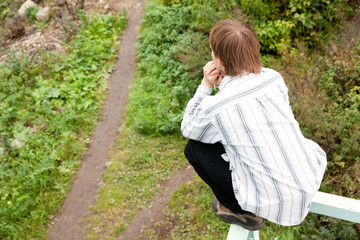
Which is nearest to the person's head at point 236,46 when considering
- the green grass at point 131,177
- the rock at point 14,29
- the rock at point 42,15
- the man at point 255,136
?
the man at point 255,136

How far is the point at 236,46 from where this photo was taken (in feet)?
5.97

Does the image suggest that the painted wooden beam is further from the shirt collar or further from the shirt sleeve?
the shirt collar

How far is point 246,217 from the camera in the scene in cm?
203

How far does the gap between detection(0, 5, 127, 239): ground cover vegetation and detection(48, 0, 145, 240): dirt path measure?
15 cm

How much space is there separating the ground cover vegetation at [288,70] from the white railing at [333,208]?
1.47m

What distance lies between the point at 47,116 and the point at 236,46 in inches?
197

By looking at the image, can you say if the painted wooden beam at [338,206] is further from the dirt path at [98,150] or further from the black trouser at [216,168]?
the dirt path at [98,150]

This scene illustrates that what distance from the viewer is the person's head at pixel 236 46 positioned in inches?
71.4

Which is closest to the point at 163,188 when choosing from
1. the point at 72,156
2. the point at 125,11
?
the point at 72,156

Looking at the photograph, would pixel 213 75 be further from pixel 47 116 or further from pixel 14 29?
pixel 14 29

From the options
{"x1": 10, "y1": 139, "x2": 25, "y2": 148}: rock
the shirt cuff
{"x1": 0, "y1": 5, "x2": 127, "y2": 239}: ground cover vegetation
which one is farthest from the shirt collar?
{"x1": 10, "y1": 139, "x2": 25, "y2": 148}: rock

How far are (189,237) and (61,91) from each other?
419 centimetres

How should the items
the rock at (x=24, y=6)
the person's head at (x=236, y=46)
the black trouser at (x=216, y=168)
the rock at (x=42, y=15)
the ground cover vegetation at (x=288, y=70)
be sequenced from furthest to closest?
the rock at (x=24, y=6) < the rock at (x=42, y=15) < the ground cover vegetation at (x=288, y=70) < the black trouser at (x=216, y=168) < the person's head at (x=236, y=46)

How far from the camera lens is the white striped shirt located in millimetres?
1657
